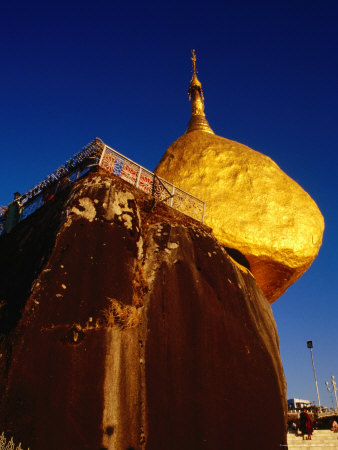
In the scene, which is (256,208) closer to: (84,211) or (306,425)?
(84,211)

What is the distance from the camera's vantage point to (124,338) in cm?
548

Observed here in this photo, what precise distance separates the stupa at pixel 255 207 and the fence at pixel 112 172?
987 mm

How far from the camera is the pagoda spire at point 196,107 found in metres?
17.1

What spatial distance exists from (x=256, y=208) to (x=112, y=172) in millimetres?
5077

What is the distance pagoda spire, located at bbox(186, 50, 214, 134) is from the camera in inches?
674

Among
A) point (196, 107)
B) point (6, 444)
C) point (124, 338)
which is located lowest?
point (6, 444)

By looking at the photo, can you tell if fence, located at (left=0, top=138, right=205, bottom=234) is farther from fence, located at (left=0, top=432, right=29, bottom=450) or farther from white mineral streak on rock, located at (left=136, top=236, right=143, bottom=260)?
fence, located at (left=0, top=432, right=29, bottom=450)

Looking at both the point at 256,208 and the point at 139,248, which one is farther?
the point at 256,208

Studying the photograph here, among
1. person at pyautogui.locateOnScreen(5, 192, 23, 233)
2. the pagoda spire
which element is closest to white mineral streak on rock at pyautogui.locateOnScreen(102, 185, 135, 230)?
person at pyautogui.locateOnScreen(5, 192, 23, 233)

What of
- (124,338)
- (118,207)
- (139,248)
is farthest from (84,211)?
(124,338)

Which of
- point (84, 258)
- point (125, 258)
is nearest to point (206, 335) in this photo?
point (125, 258)

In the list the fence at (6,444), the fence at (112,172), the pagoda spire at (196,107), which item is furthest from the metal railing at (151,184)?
the pagoda spire at (196,107)

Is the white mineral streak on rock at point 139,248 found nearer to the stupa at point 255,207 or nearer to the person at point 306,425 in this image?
the stupa at point 255,207

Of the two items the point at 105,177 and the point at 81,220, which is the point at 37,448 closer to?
the point at 81,220
